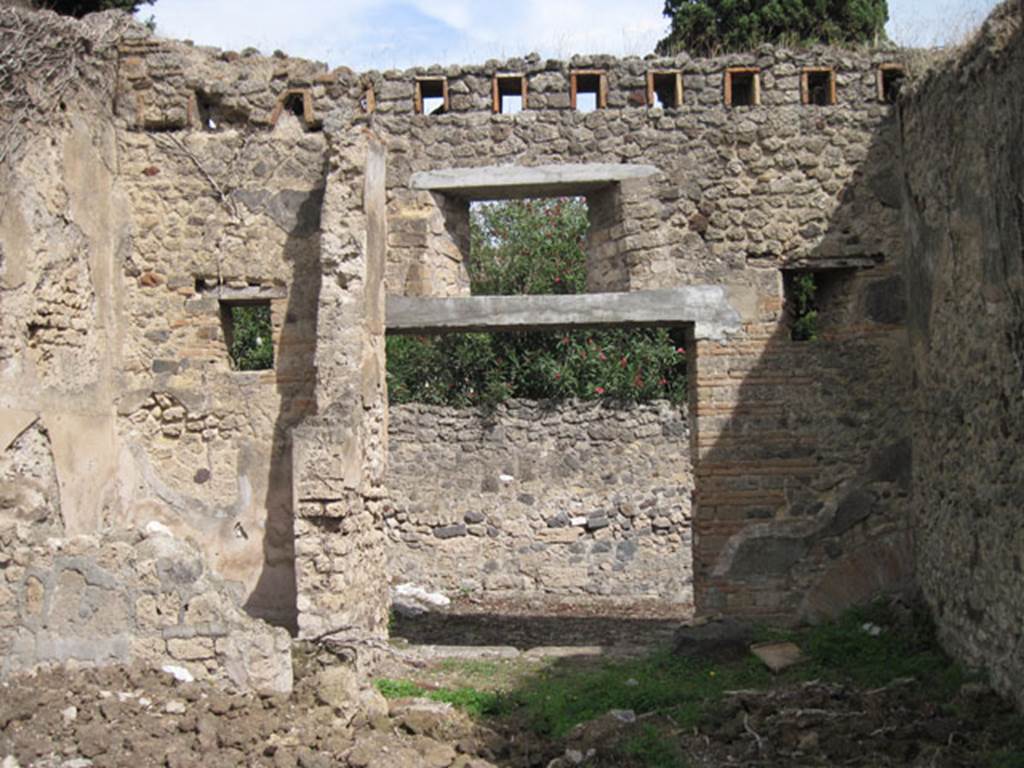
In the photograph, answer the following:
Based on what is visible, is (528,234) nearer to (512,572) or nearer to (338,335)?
(512,572)

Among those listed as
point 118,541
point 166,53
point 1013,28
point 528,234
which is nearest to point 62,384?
point 118,541

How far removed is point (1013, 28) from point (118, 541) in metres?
5.99

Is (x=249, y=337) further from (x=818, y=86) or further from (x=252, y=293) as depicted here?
(x=818, y=86)

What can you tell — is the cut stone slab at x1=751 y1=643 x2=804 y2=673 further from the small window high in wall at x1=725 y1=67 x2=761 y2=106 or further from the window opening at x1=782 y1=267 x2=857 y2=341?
the small window high in wall at x1=725 y1=67 x2=761 y2=106

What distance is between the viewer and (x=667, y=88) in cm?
996

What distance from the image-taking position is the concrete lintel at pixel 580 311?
968cm

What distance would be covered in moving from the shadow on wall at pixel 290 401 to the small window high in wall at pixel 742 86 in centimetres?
330

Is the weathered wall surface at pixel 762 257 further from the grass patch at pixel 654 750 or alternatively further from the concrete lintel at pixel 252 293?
the grass patch at pixel 654 750

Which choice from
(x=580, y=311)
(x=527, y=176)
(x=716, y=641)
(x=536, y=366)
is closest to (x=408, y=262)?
(x=527, y=176)

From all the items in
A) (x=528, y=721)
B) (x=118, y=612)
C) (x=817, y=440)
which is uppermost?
(x=817, y=440)

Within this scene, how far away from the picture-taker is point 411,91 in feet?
32.4

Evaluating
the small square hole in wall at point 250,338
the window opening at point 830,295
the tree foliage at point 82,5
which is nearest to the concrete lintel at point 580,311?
the window opening at point 830,295

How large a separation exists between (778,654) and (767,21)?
39.7 feet

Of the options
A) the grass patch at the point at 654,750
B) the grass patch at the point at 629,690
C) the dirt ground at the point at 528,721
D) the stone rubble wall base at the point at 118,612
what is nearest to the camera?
the dirt ground at the point at 528,721
